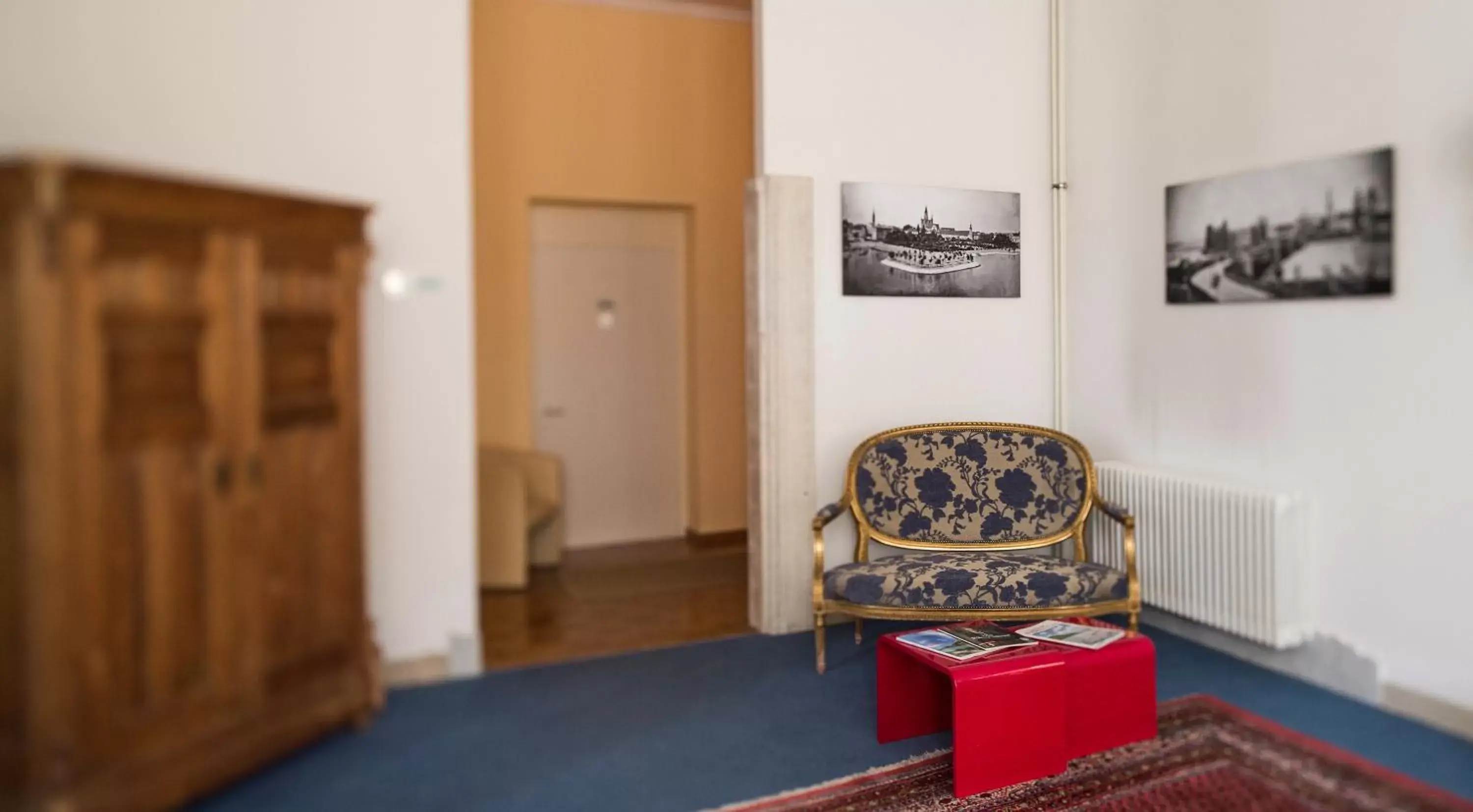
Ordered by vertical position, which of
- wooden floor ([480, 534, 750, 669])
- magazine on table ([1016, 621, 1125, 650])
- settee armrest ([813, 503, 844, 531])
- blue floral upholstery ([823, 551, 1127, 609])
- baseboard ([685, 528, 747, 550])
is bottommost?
wooden floor ([480, 534, 750, 669])

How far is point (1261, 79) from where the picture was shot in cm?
428

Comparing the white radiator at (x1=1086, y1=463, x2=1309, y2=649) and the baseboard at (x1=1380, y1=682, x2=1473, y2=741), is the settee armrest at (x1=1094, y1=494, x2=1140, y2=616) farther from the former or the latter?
the baseboard at (x1=1380, y1=682, x2=1473, y2=741)

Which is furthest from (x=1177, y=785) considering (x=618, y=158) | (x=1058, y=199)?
(x=618, y=158)

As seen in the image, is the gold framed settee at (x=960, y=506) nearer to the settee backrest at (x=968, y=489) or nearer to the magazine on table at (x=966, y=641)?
the settee backrest at (x=968, y=489)

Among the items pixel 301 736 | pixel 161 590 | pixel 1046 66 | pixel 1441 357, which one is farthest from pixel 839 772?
pixel 1046 66

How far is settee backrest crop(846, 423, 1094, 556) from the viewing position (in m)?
4.64

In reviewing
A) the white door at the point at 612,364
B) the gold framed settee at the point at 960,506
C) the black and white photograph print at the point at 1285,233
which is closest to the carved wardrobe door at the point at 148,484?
the gold framed settee at the point at 960,506

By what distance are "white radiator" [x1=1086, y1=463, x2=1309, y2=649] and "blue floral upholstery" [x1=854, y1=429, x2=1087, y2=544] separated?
33 cm

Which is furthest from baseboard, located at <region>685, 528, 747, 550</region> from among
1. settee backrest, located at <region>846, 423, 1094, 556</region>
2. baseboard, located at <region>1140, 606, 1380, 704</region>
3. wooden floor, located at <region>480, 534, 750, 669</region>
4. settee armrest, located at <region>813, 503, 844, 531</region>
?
baseboard, located at <region>1140, 606, 1380, 704</region>

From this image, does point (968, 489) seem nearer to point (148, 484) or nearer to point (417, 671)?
point (417, 671)

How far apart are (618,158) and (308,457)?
389 cm

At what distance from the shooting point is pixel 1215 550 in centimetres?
430

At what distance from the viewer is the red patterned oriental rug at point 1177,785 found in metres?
3.06

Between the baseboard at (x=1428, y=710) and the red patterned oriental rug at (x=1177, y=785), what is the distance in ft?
1.74
